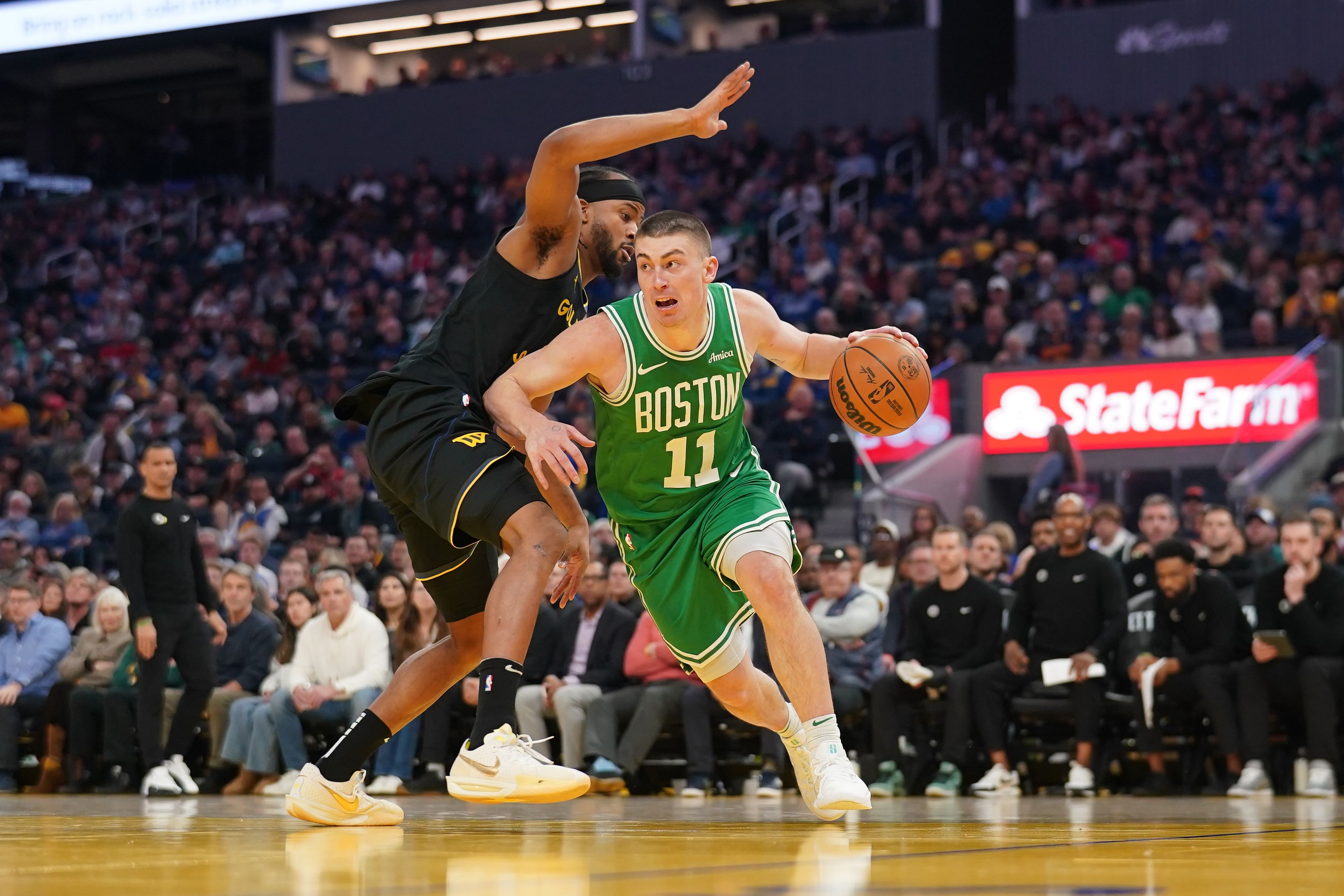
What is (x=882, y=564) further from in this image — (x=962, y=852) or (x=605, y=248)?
(x=962, y=852)

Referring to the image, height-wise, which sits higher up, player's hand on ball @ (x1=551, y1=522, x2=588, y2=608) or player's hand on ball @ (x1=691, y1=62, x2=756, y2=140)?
player's hand on ball @ (x1=691, y1=62, x2=756, y2=140)

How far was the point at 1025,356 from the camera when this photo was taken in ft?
48.1

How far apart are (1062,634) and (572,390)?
8.42 metres

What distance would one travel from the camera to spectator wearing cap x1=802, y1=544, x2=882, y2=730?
9.51 metres

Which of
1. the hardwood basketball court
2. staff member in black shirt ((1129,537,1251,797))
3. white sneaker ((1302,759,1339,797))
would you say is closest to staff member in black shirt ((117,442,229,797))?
the hardwood basketball court

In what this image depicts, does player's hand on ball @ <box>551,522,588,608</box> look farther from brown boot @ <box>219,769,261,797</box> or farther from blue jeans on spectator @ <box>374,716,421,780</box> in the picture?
brown boot @ <box>219,769,261,797</box>

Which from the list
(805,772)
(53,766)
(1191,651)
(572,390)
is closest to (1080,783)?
(1191,651)

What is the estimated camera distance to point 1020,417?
13.1 m

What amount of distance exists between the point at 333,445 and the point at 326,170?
1086 cm

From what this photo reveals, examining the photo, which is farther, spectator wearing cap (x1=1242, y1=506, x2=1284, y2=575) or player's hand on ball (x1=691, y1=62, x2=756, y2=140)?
spectator wearing cap (x1=1242, y1=506, x2=1284, y2=575)

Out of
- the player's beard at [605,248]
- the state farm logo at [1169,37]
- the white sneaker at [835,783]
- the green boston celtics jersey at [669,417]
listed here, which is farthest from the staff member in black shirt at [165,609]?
the state farm logo at [1169,37]

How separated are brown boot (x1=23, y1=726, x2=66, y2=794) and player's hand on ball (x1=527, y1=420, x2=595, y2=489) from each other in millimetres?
7390

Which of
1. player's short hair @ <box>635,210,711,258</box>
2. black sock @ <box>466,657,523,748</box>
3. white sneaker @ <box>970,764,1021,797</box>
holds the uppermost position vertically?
player's short hair @ <box>635,210,711,258</box>

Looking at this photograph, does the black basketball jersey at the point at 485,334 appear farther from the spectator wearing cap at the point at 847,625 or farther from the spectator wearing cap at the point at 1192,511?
the spectator wearing cap at the point at 1192,511
